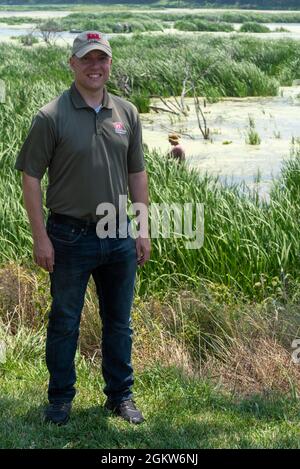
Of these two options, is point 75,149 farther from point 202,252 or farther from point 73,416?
point 202,252

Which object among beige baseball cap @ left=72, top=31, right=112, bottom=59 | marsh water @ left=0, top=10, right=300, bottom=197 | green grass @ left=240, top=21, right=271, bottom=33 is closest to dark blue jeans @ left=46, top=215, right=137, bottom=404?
beige baseball cap @ left=72, top=31, right=112, bottom=59

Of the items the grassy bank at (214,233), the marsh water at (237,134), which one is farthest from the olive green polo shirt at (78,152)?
the marsh water at (237,134)

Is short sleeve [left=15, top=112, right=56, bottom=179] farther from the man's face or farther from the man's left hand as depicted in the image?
the man's left hand

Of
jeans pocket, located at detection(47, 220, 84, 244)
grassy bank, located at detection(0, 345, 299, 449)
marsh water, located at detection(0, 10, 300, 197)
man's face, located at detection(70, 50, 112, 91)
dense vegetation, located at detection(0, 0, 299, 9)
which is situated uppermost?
dense vegetation, located at detection(0, 0, 299, 9)

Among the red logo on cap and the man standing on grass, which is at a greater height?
the red logo on cap

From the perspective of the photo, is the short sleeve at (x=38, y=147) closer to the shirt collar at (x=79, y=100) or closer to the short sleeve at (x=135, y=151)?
the shirt collar at (x=79, y=100)

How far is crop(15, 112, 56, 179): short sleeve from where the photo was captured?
319cm

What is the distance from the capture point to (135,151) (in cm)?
343

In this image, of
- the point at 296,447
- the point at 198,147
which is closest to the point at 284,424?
the point at 296,447

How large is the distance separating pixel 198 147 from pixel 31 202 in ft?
29.6

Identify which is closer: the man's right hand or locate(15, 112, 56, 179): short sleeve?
locate(15, 112, 56, 179): short sleeve

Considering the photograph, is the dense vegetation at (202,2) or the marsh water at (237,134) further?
the dense vegetation at (202,2)

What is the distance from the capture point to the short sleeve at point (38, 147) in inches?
126

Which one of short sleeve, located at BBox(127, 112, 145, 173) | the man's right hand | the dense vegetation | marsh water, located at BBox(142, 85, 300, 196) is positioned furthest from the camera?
the dense vegetation
